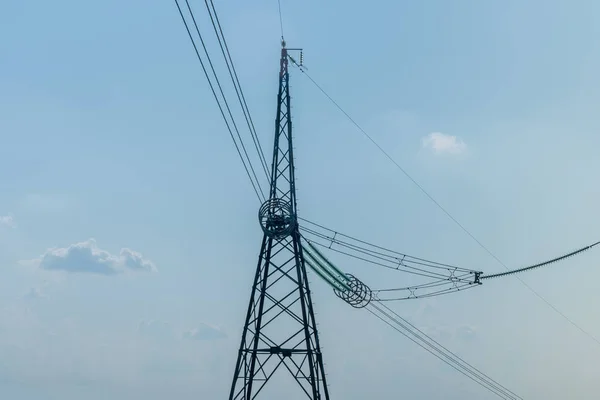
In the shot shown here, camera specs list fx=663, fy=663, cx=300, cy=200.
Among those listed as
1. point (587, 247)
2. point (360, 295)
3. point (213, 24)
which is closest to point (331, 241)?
point (360, 295)

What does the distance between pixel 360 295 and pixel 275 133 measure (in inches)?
471

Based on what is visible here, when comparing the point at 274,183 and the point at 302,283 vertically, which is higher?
the point at 274,183

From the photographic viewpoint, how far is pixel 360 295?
41.4 metres

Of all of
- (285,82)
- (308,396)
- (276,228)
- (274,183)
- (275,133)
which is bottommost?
(308,396)

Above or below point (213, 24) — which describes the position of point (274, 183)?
above

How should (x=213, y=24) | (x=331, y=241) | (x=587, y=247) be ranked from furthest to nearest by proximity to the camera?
(x=331, y=241)
(x=587, y=247)
(x=213, y=24)

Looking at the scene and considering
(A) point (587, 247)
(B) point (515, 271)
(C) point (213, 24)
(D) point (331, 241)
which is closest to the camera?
(C) point (213, 24)

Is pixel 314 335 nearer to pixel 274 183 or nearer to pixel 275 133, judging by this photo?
pixel 274 183

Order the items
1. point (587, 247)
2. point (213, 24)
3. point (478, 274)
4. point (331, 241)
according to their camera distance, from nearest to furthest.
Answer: point (213, 24) → point (587, 247) → point (478, 274) → point (331, 241)

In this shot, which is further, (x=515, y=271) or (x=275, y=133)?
(x=275, y=133)

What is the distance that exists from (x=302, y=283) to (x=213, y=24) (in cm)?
2062

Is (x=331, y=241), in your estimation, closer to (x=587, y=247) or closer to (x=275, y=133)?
(x=275, y=133)

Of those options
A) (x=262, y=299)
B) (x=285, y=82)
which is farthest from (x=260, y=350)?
(x=285, y=82)

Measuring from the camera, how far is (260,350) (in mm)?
39062
